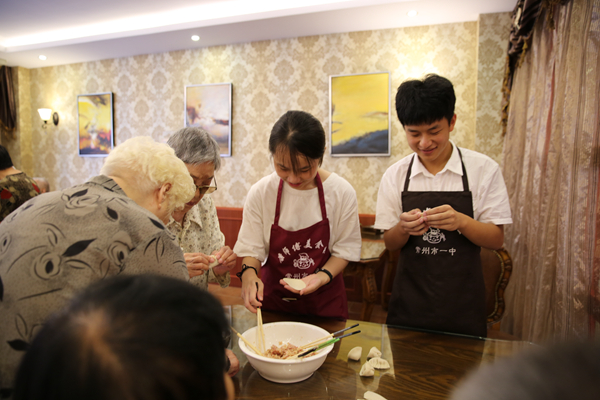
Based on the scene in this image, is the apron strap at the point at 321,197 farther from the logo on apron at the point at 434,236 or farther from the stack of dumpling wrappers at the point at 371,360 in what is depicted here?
the stack of dumpling wrappers at the point at 371,360

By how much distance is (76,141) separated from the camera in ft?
22.0

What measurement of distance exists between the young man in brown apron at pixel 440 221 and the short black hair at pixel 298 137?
1.48 feet

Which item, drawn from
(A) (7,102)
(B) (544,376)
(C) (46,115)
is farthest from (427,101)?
(A) (7,102)

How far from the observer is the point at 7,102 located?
6812mm

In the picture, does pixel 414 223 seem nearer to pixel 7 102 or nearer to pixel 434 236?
pixel 434 236

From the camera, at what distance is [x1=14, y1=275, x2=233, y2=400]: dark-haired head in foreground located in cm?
41

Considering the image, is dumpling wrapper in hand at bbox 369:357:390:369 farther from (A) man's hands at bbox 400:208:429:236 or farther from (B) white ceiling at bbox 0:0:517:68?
(B) white ceiling at bbox 0:0:517:68

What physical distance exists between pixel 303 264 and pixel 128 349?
4.94 ft

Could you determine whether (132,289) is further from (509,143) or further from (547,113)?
(509,143)

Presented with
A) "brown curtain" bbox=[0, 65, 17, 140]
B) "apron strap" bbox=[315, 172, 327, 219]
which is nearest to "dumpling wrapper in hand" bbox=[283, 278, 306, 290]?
"apron strap" bbox=[315, 172, 327, 219]

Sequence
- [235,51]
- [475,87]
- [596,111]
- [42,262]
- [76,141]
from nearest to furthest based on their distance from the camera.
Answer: [42,262] → [596,111] → [475,87] → [235,51] → [76,141]

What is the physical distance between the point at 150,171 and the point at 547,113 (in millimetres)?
2778

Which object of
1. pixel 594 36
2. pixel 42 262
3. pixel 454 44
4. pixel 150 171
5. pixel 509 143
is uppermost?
pixel 454 44

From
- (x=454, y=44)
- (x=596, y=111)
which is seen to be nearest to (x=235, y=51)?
(x=454, y=44)
